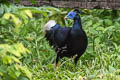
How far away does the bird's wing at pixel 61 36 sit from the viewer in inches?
196

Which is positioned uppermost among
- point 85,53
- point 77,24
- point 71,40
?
point 77,24

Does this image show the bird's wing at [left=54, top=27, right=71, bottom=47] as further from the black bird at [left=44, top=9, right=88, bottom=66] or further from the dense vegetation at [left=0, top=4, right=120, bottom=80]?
the dense vegetation at [left=0, top=4, right=120, bottom=80]

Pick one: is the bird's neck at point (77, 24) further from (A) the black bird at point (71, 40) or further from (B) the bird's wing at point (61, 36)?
(B) the bird's wing at point (61, 36)

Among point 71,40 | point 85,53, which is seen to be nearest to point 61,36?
point 71,40

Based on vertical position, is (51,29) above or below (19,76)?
below

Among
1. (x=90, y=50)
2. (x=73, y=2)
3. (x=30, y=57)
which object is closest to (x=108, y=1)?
(x=73, y=2)

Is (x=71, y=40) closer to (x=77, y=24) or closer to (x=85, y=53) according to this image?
(x=77, y=24)

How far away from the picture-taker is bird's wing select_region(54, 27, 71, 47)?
196 inches

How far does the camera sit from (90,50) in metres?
5.28

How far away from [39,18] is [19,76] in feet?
14.6

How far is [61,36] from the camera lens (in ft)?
16.5

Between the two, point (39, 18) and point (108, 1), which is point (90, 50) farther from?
point (39, 18)

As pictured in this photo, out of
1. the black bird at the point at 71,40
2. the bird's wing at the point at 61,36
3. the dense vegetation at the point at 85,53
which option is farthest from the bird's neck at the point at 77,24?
the dense vegetation at the point at 85,53

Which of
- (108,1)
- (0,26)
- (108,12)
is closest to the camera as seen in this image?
(0,26)
